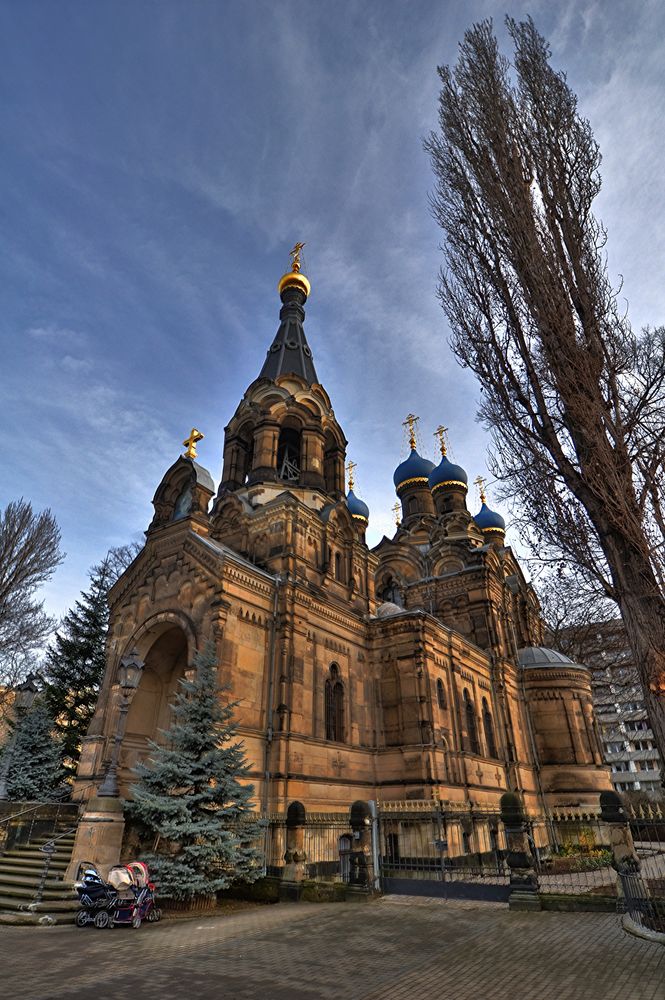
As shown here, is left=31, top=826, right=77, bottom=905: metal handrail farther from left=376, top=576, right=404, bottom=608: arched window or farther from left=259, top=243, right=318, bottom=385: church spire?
left=376, top=576, right=404, bottom=608: arched window

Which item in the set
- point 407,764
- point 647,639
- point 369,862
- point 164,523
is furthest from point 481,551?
point 647,639

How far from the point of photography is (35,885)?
11.0m

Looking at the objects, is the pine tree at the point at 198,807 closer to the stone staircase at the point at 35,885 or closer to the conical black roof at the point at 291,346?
the stone staircase at the point at 35,885

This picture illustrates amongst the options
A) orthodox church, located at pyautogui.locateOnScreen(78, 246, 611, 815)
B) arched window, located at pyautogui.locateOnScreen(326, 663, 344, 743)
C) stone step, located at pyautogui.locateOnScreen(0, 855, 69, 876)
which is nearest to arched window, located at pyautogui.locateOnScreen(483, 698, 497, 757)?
orthodox church, located at pyautogui.locateOnScreen(78, 246, 611, 815)

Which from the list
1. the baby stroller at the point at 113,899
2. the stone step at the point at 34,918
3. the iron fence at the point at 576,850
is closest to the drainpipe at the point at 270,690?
the baby stroller at the point at 113,899

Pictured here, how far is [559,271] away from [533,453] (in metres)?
3.51

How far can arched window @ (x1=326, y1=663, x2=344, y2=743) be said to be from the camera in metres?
17.9

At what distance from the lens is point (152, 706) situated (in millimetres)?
17984

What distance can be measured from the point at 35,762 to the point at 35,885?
30.2 ft

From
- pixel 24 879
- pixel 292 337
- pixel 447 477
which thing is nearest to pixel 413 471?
pixel 447 477

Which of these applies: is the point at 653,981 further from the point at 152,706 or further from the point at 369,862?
the point at 152,706

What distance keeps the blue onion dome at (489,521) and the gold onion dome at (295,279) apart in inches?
712

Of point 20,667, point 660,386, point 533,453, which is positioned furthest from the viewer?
point 20,667

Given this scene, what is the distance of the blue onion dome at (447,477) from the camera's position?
3694 centimetres
